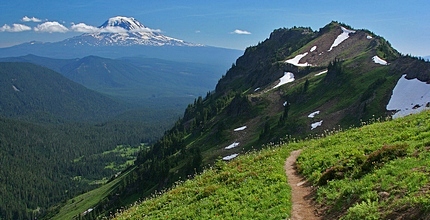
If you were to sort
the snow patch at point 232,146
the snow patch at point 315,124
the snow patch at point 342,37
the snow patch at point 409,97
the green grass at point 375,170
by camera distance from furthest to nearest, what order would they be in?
1. the snow patch at point 342,37
2. the snow patch at point 232,146
3. the snow patch at point 315,124
4. the snow patch at point 409,97
5. the green grass at point 375,170

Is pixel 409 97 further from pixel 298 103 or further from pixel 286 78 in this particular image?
pixel 286 78

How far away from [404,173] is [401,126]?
1104 cm

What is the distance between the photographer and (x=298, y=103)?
10256 centimetres

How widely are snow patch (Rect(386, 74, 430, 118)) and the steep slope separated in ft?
5.60

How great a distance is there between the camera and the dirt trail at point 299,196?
18.1 metres

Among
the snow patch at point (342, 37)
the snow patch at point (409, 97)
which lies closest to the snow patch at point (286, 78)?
the snow patch at point (342, 37)

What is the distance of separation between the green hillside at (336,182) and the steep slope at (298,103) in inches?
1335

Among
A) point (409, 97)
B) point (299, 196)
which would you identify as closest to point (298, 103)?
point (409, 97)

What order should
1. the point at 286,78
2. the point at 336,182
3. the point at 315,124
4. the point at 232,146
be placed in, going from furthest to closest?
1. the point at 286,78
2. the point at 232,146
3. the point at 315,124
4. the point at 336,182

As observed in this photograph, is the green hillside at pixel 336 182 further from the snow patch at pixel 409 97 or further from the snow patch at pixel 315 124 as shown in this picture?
the snow patch at pixel 315 124

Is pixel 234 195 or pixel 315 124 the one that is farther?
pixel 315 124

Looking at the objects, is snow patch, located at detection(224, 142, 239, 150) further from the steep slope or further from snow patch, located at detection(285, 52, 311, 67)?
snow patch, located at detection(285, 52, 311, 67)

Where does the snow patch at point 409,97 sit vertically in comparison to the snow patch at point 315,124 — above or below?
above

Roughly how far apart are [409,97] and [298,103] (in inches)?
1408
